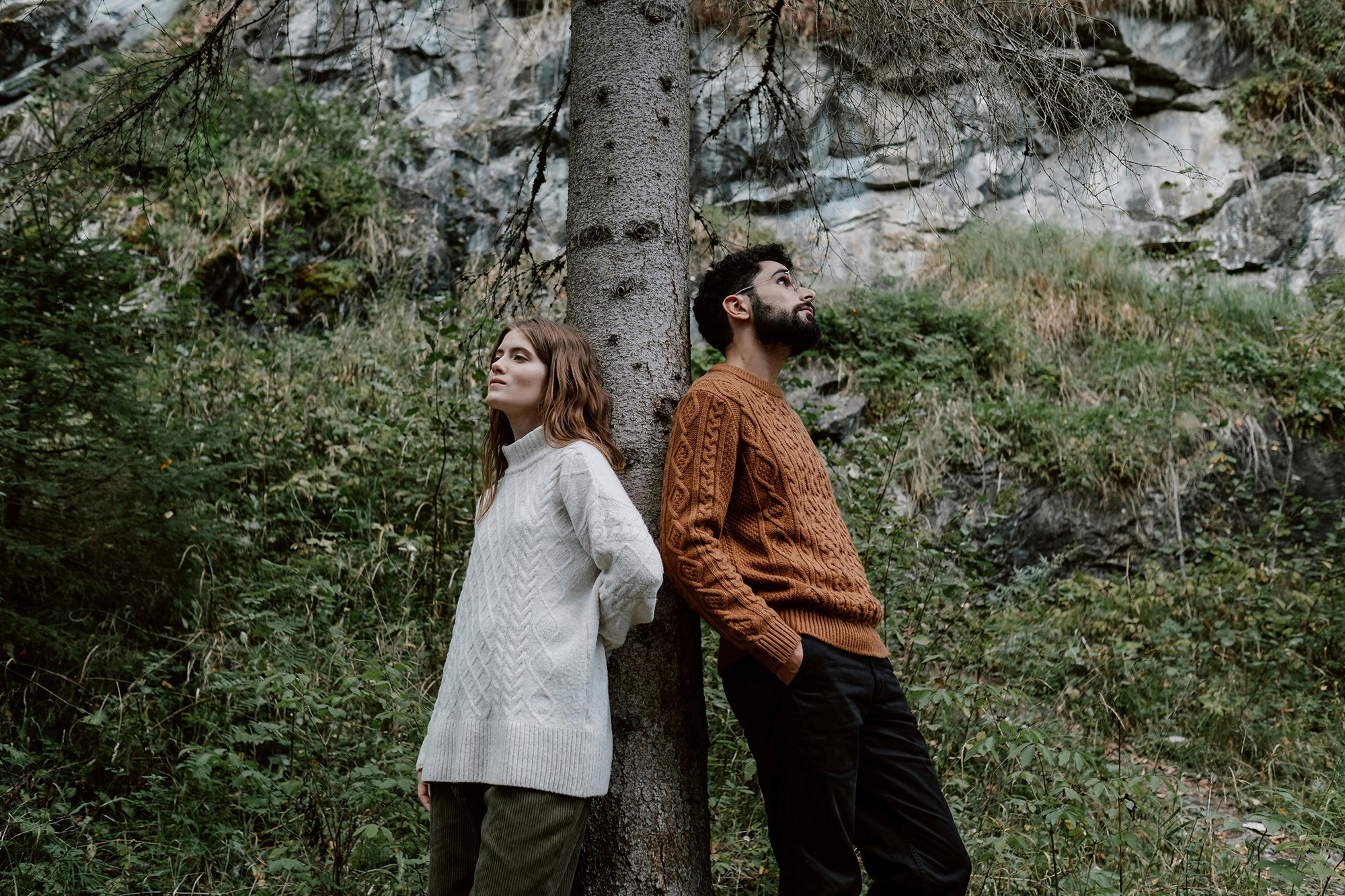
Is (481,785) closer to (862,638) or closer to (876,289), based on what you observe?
(862,638)

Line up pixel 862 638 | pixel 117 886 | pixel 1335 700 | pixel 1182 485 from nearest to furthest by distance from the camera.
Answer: pixel 862 638, pixel 117 886, pixel 1335 700, pixel 1182 485

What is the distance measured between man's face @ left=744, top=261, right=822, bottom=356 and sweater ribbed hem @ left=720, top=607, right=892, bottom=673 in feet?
2.57

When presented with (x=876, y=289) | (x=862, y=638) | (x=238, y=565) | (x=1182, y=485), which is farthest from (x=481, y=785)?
(x=876, y=289)

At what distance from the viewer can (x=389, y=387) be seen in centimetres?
597

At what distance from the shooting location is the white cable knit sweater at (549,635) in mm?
1936

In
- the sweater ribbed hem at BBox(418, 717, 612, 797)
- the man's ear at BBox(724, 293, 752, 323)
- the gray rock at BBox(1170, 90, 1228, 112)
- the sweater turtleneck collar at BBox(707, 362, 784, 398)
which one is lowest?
the sweater ribbed hem at BBox(418, 717, 612, 797)

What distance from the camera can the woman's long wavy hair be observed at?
89.3 inches

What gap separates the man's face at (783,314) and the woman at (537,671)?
0.65 m

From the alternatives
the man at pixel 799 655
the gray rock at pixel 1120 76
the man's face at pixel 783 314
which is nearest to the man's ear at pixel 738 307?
the man's face at pixel 783 314

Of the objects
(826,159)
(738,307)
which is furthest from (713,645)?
(826,159)

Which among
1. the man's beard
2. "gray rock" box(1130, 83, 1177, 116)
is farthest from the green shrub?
"gray rock" box(1130, 83, 1177, 116)

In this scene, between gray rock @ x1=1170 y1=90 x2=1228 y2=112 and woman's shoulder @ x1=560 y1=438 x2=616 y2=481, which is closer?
woman's shoulder @ x1=560 y1=438 x2=616 y2=481

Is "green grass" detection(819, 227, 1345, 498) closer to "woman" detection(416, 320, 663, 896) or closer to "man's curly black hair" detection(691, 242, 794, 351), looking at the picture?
"man's curly black hair" detection(691, 242, 794, 351)

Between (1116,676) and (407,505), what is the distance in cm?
414
